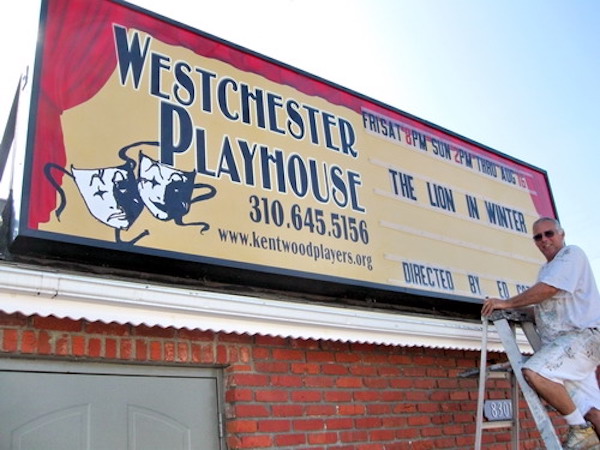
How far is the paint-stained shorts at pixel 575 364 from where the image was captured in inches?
155

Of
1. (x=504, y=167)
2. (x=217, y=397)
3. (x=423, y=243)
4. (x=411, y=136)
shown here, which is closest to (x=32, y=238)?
(x=217, y=397)

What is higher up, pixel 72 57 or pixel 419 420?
pixel 72 57

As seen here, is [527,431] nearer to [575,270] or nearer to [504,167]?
[575,270]

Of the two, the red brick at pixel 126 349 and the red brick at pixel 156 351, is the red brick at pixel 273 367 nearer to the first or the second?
the red brick at pixel 156 351

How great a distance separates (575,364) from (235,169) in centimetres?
254

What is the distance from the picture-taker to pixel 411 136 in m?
5.94

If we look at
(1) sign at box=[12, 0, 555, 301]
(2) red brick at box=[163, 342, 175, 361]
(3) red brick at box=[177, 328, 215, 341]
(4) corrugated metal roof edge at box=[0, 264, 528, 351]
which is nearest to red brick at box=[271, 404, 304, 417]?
(4) corrugated metal roof edge at box=[0, 264, 528, 351]

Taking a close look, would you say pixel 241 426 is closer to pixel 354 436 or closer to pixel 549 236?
pixel 354 436

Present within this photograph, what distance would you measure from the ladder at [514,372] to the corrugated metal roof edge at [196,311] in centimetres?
38

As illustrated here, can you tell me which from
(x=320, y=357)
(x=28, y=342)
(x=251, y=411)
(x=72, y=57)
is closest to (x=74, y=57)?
(x=72, y=57)

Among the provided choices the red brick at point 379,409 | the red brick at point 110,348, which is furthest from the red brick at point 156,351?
the red brick at point 379,409

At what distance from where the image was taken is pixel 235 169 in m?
4.28

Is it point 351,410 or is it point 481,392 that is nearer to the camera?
point 481,392

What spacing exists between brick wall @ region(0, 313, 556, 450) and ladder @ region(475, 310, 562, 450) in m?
0.64
